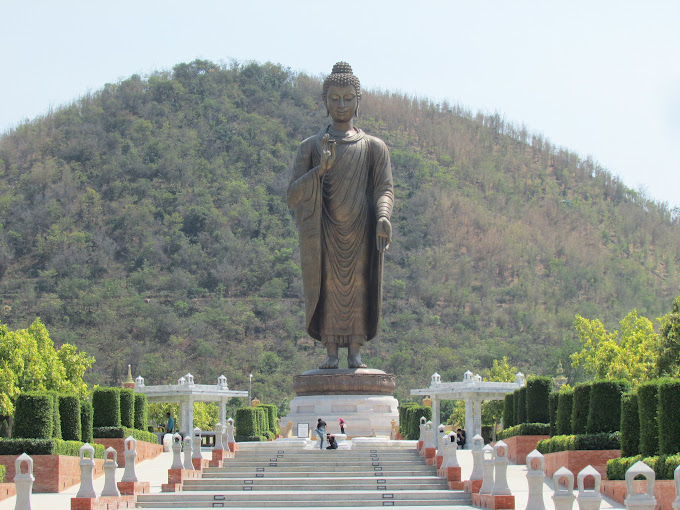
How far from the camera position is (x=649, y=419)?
16.2 m

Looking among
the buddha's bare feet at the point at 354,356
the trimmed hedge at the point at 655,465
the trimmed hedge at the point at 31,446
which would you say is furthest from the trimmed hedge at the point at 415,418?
the trimmed hedge at the point at 655,465

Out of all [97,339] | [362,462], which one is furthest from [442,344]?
[362,462]

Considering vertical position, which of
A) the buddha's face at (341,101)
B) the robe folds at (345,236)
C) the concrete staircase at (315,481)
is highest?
the buddha's face at (341,101)

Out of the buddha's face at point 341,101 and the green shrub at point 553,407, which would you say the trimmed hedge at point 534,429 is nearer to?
the green shrub at point 553,407

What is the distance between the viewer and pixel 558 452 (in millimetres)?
19656

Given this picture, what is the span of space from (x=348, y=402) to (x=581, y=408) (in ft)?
17.3

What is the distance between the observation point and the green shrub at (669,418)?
592 inches

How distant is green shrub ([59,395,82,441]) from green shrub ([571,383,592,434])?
927cm

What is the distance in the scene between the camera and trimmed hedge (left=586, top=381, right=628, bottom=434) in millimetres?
19109

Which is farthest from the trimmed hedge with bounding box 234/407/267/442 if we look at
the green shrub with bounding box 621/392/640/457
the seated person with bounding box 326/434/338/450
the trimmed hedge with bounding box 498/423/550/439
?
the green shrub with bounding box 621/392/640/457

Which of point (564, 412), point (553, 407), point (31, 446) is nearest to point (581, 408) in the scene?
point (564, 412)

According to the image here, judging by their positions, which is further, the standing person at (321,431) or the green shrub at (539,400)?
the green shrub at (539,400)

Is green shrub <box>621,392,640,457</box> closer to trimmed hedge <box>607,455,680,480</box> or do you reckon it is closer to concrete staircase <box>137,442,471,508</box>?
trimmed hedge <box>607,455,680,480</box>

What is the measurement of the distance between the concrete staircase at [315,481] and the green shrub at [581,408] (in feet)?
9.34
